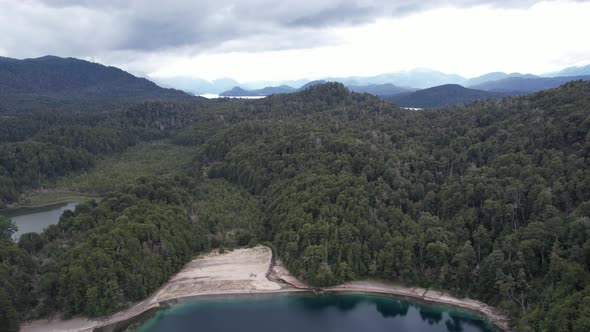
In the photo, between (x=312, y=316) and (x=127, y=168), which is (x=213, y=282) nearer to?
(x=312, y=316)

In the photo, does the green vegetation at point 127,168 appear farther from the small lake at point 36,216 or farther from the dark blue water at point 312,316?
the dark blue water at point 312,316

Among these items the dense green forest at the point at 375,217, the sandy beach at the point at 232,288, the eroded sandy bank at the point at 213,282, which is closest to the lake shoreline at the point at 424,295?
the sandy beach at the point at 232,288

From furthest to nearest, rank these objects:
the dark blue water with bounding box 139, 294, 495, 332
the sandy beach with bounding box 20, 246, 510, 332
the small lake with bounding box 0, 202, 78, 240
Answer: the small lake with bounding box 0, 202, 78, 240 < the dark blue water with bounding box 139, 294, 495, 332 < the sandy beach with bounding box 20, 246, 510, 332

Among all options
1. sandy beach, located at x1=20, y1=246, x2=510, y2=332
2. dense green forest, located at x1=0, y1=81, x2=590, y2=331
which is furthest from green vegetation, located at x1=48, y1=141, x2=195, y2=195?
sandy beach, located at x1=20, y1=246, x2=510, y2=332

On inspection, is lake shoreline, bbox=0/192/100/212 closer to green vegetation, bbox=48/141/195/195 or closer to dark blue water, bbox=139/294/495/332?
green vegetation, bbox=48/141/195/195

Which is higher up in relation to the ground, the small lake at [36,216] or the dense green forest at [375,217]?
the dense green forest at [375,217]

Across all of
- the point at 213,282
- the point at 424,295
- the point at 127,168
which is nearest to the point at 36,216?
the point at 127,168
